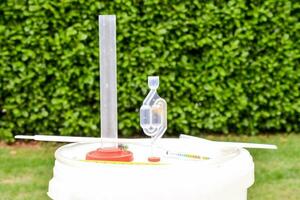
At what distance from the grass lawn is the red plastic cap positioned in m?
1.70

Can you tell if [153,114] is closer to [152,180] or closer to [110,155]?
[110,155]

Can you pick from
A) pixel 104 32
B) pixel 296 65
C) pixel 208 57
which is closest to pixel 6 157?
pixel 208 57

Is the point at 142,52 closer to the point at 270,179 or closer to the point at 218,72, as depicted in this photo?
the point at 218,72

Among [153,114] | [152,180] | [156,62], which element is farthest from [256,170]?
[152,180]

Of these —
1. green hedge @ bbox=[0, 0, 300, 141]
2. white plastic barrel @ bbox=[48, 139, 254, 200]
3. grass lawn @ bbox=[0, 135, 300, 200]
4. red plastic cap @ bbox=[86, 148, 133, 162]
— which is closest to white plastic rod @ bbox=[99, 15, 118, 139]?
red plastic cap @ bbox=[86, 148, 133, 162]

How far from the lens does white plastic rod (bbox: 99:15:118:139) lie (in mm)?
2246

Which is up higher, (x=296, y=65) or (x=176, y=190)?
(x=296, y=65)

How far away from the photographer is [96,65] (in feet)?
16.1

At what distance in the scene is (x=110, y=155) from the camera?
7.32 feet

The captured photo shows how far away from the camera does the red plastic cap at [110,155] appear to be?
2217 mm

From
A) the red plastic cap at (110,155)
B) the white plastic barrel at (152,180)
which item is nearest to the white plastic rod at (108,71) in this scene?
the red plastic cap at (110,155)

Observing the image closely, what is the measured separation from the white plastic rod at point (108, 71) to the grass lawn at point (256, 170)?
170 centimetres

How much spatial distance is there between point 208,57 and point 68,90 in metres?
1.13

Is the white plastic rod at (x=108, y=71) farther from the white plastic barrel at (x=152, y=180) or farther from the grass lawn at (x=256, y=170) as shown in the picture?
the grass lawn at (x=256, y=170)
